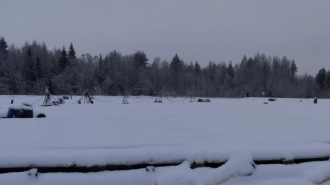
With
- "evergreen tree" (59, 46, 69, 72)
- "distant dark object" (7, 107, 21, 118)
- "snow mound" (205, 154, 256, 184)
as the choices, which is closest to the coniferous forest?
"evergreen tree" (59, 46, 69, 72)

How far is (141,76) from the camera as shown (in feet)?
237

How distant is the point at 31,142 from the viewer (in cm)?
421

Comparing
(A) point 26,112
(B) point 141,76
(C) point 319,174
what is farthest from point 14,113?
(B) point 141,76

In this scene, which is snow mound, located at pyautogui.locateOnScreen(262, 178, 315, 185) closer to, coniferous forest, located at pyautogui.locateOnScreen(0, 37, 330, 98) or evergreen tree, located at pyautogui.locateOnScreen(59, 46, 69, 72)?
coniferous forest, located at pyautogui.locateOnScreen(0, 37, 330, 98)

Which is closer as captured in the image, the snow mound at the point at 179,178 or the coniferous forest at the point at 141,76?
the snow mound at the point at 179,178

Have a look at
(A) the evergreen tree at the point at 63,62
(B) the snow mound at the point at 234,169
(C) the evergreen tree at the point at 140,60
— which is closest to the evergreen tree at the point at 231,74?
(C) the evergreen tree at the point at 140,60

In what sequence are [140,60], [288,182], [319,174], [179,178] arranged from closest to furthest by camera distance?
[179,178], [288,182], [319,174], [140,60]

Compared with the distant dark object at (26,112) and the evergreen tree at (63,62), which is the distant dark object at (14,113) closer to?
the distant dark object at (26,112)

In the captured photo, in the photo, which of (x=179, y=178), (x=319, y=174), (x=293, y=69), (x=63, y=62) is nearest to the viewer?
(x=179, y=178)

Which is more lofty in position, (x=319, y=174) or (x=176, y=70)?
(x=176, y=70)

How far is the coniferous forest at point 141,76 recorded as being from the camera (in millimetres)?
54062

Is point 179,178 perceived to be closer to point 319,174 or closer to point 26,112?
point 319,174

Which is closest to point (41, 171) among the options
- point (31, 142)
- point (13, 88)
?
point (31, 142)

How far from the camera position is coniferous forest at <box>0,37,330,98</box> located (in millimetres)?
54062
